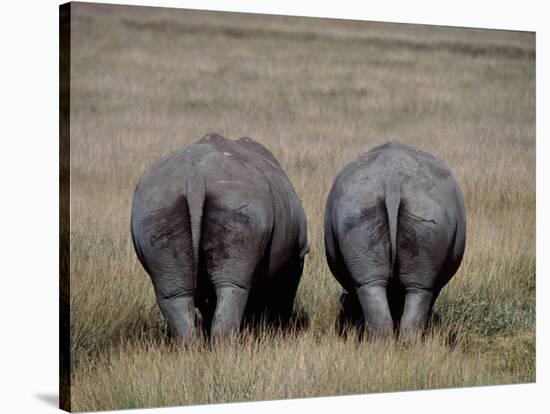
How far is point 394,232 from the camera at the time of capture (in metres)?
10.5

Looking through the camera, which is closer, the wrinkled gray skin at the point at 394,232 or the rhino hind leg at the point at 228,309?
the rhino hind leg at the point at 228,309

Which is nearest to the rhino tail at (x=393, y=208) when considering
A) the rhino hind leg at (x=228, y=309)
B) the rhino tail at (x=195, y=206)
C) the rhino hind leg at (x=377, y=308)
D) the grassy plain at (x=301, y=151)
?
the rhino hind leg at (x=377, y=308)

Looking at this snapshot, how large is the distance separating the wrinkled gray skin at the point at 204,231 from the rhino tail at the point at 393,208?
2.45 ft

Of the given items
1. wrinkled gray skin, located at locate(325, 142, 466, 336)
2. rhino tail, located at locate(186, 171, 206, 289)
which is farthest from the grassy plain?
rhino tail, located at locate(186, 171, 206, 289)

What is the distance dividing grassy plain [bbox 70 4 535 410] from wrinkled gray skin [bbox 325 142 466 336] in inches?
12.6

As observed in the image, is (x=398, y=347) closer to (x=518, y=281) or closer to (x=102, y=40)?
(x=518, y=281)

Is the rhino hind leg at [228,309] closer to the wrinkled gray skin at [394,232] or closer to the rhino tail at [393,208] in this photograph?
the wrinkled gray skin at [394,232]

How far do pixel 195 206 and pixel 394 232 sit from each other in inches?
53.9

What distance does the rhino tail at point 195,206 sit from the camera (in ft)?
32.8

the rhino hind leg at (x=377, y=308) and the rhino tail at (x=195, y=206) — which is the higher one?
the rhino tail at (x=195, y=206)

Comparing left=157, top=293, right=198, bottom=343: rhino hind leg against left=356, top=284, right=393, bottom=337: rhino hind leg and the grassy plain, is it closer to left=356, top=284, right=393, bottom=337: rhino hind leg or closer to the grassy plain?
the grassy plain

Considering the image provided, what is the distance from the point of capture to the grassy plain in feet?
34.2

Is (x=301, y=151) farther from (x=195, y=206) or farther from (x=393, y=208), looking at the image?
(x=195, y=206)

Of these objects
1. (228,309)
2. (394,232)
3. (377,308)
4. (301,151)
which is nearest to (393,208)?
(394,232)
